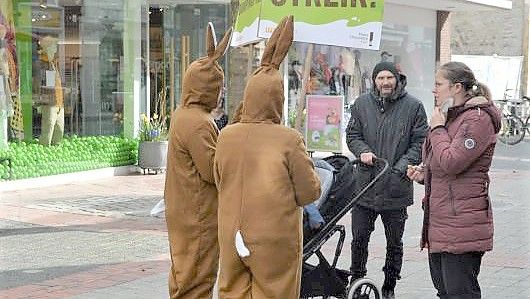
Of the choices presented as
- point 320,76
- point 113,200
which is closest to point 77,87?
point 113,200

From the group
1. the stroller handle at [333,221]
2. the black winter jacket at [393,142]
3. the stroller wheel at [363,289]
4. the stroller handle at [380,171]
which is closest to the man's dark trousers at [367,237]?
the black winter jacket at [393,142]

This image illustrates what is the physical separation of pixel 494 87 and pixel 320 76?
9.93 metres

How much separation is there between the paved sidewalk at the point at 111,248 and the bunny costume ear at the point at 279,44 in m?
2.97

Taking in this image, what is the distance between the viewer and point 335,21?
8.05 metres

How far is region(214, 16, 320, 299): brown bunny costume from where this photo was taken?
507cm

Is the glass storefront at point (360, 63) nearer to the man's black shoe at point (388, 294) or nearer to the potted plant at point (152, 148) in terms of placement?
the potted plant at point (152, 148)

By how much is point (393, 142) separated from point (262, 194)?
2.31m

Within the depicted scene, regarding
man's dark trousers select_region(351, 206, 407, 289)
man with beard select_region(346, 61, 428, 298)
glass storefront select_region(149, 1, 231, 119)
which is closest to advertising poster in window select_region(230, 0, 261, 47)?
man with beard select_region(346, 61, 428, 298)

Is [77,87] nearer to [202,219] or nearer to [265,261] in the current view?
[202,219]

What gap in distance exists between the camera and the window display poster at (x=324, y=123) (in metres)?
12.5

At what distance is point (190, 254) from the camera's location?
19.9 ft

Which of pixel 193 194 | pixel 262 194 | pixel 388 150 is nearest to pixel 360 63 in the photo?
pixel 388 150

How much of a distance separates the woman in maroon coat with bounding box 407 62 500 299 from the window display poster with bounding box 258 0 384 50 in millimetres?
2380

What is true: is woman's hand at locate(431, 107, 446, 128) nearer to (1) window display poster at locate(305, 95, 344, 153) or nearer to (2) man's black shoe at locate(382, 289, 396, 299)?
(2) man's black shoe at locate(382, 289, 396, 299)
